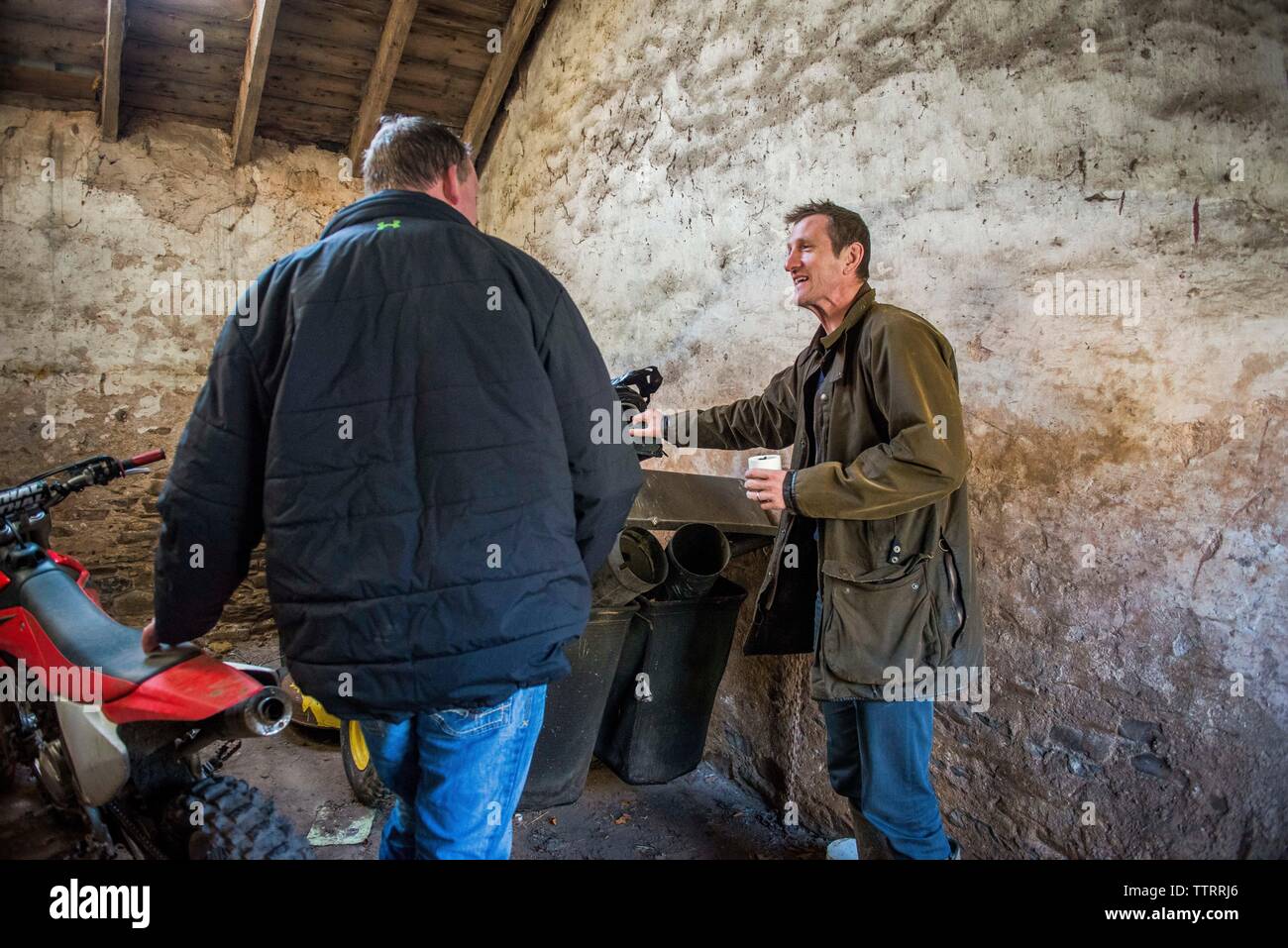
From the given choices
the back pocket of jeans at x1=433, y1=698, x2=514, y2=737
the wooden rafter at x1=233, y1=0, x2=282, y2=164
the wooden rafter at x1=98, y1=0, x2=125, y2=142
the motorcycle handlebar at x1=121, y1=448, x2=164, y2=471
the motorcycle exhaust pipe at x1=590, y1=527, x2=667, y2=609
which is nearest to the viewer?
the back pocket of jeans at x1=433, y1=698, x2=514, y2=737

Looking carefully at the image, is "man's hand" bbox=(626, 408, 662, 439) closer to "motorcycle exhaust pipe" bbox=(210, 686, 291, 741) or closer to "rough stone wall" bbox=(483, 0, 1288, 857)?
"rough stone wall" bbox=(483, 0, 1288, 857)

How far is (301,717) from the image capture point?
318cm

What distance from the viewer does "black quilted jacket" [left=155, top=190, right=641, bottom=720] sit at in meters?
1.19

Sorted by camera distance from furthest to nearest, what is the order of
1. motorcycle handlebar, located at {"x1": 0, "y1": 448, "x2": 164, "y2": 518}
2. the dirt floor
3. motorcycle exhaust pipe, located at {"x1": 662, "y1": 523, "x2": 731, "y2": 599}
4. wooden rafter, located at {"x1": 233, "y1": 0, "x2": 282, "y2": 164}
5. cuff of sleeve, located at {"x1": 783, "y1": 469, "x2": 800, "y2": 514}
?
1. wooden rafter, located at {"x1": 233, "y1": 0, "x2": 282, "y2": 164}
2. the dirt floor
3. motorcycle exhaust pipe, located at {"x1": 662, "y1": 523, "x2": 731, "y2": 599}
4. motorcycle handlebar, located at {"x1": 0, "y1": 448, "x2": 164, "y2": 518}
5. cuff of sleeve, located at {"x1": 783, "y1": 469, "x2": 800, "y2": 514}

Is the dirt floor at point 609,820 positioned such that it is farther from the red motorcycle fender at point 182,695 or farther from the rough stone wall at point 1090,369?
the red motorcycle fender at point 182,695

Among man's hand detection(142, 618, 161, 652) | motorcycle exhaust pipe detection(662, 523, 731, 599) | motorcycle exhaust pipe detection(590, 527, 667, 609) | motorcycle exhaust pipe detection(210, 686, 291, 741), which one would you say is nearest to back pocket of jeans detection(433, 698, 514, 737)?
motorcycle exhaust pipe detection(210, 686, 291, 741)

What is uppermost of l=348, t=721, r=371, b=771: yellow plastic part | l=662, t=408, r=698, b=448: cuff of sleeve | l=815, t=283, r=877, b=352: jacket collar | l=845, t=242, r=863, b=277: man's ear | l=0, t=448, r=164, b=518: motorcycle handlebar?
l=845, t=242, r=863, b=277: man's ear

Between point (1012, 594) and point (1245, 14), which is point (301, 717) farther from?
point (1245, 14)

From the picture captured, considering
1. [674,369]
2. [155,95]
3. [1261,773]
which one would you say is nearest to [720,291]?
[674,369]

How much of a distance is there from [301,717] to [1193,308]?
10.8 ft

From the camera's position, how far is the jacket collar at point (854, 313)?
1925 mm

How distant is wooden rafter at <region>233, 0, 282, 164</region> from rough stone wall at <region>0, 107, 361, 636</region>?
0.19 m

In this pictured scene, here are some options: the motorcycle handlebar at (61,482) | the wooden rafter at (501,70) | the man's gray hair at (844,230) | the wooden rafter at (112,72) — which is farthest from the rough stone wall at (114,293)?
the man's gray hair at (844,230)

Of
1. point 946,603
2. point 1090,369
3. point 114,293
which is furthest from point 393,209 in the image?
point 114,293
